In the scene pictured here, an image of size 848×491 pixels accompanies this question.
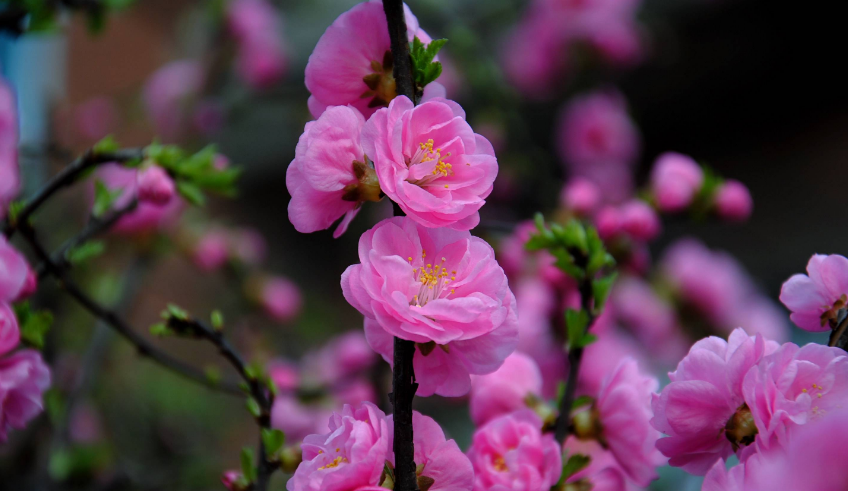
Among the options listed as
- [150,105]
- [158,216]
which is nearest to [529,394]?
[158,216]

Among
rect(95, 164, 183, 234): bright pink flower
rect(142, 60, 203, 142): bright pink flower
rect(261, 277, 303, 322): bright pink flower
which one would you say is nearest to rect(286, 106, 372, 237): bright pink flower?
rect(95, 164, 183, 234): bright pink flower

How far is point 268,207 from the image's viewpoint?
6.75ft

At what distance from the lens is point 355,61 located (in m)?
0.32

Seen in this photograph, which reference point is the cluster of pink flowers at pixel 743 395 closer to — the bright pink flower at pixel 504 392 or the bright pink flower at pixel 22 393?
the bright pink flower at pixel 504 392

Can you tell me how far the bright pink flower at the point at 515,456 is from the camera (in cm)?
34

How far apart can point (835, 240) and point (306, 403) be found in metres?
1.39

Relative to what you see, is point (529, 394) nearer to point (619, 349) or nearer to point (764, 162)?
point (619, 349)

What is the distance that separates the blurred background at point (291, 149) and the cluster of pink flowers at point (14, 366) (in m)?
0.30

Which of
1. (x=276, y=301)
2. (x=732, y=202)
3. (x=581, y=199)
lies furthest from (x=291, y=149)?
(x=732, y=202)

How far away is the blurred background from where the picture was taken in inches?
34.6

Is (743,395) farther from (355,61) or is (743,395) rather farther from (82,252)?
(82,252)

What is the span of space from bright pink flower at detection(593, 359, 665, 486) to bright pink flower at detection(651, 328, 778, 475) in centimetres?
6

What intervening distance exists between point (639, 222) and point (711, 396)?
0.32 metres

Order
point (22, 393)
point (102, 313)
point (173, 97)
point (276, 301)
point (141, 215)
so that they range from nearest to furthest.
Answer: point (22, 393), point (102, 313), point (141, 215), point (276, 301), point (173, 97)
